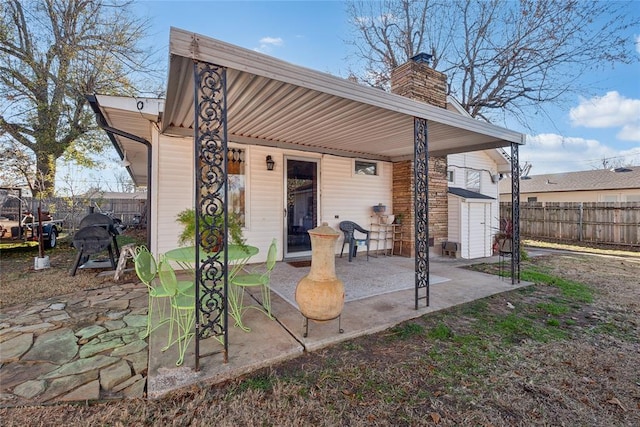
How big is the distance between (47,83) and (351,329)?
13.9m

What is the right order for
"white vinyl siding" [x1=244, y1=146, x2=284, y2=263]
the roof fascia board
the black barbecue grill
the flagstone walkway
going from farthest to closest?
"white vinyl siding" [x1=244, y1=146, x2=284, y2=263], the black barbecue grill, the roof fascia board, the flagstone walkway

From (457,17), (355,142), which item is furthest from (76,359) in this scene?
(457,17)

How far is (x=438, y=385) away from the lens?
2.18 meters

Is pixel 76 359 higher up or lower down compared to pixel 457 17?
lower down

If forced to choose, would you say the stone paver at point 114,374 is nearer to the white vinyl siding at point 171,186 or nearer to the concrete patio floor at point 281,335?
the concrete patio floor at point 281,335

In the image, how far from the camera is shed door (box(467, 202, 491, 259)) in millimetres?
7676

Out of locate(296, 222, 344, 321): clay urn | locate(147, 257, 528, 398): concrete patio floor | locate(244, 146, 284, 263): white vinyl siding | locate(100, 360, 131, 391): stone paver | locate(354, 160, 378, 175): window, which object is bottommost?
locate(100, 360, 131, 391): stone paver

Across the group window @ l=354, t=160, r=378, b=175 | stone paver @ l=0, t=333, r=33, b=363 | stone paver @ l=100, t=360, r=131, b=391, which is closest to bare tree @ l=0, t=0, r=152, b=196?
stone paver @ l=0, t=333, r=33, b=363

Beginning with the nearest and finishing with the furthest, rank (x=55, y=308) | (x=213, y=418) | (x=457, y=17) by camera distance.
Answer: (x=213, y=418)
(x=55, y=308)
(x=457, y=17)

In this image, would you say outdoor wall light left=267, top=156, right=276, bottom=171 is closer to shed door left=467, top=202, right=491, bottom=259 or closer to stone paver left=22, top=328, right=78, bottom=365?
stone paver left=22, top=328, right=78, bottom=365

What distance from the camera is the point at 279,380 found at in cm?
217

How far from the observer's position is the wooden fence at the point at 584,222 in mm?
9666

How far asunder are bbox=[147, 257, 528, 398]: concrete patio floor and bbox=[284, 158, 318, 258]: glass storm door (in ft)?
7.44

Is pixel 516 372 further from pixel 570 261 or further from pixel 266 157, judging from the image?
pixel 570 261
